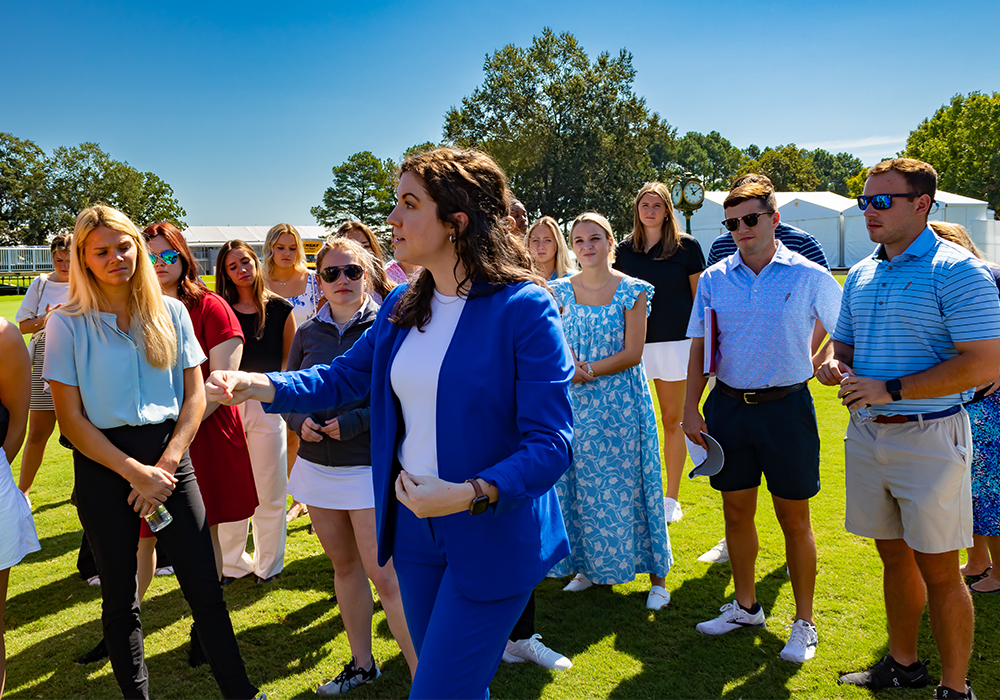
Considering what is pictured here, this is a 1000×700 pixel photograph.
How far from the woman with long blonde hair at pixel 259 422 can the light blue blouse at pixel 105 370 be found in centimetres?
170

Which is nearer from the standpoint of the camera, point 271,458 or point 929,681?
point 929,681

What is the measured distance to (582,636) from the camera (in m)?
3.96

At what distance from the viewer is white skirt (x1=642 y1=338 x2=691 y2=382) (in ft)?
19.1

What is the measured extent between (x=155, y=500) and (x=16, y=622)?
94.8 inches

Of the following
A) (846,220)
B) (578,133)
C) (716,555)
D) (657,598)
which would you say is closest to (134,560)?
(657,598)

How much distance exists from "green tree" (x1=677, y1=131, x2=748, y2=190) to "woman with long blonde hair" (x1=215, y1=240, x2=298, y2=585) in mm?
120220

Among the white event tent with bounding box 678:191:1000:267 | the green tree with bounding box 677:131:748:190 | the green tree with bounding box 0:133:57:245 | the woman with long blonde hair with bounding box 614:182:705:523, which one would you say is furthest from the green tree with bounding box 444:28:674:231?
the green tree with bounding box 677:131:748:190

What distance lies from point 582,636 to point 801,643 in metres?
1.19

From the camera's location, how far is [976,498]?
415 centimetres

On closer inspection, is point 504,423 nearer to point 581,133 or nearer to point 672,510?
point 672,510

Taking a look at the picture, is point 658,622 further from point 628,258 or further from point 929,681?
point 628,258

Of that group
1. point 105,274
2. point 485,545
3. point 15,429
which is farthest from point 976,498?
point 15,429

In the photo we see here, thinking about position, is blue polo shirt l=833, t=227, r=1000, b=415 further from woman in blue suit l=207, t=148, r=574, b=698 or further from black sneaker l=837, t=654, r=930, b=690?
woman in blue suit l=207, t=148, r=574, b=698

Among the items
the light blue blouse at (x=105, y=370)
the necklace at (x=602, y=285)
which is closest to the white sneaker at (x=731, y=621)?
the necklace at (x=602, y=285)
